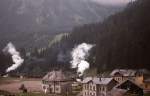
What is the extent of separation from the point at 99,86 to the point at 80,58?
8538 cm

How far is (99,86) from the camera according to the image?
3292 inches

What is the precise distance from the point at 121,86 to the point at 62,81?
18963 millimetres

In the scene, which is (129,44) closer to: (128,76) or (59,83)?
(128,76)

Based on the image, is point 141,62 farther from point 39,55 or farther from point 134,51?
point 39,55

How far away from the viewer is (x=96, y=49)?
172750mm

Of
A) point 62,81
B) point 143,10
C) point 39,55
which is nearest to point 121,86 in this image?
point 62,81

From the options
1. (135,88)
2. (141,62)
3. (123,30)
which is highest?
(123,30)

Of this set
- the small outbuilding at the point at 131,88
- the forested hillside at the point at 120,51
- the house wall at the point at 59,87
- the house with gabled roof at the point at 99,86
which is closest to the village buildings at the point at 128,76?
the house wall at the point at 59,87

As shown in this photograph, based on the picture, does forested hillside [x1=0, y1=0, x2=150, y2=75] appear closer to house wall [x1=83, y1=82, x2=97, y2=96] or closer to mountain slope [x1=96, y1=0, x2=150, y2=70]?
mountain slope [x1=96, y1=0, x2=150, y2=70]

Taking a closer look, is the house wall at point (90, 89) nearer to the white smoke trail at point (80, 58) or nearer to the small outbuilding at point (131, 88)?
the small outbuilding at point (131, 88)

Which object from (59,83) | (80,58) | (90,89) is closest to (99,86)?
(90,89)

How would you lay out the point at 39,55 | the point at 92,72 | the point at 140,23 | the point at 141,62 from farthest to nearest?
the point at 39,55 < the point at 140,23 < the point at 92,72 < the point at 141,62

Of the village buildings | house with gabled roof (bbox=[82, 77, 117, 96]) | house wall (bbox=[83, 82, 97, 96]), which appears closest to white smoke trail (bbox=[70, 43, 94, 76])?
the village buildings

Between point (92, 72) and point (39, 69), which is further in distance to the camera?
point (39, 69)
